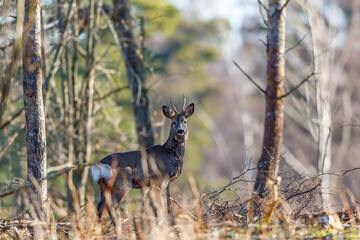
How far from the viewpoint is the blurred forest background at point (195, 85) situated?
1247cm

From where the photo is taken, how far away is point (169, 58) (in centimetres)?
3469

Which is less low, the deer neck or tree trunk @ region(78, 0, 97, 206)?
tree trunk @ region(78, 0, 97, 206)

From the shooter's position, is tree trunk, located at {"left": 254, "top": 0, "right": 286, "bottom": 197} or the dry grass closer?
the dry grass

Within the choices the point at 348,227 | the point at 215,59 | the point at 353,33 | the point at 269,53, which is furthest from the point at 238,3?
the point at 348,227

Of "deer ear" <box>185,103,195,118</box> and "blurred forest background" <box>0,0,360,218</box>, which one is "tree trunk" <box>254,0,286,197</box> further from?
"deer ear" <box>185,103,195,118</box>

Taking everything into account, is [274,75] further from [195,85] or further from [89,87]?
[195,85]

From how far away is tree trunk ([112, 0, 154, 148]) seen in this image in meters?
12.6

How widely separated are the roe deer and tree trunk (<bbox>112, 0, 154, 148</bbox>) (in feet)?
10.7

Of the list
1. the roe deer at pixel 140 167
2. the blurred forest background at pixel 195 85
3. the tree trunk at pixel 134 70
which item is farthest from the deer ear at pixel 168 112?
the tree trunk at pixel 134 70

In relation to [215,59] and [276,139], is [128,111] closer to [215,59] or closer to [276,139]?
[215,59]

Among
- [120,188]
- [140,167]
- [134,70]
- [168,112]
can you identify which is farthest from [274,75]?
[134,70]

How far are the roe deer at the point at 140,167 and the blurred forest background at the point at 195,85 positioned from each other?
92cm

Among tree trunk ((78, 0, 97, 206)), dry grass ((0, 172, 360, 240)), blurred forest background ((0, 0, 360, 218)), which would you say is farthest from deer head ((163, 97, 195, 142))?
tree trunk ((78, 0, 97, 206))

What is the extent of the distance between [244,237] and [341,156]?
77.3 feet
